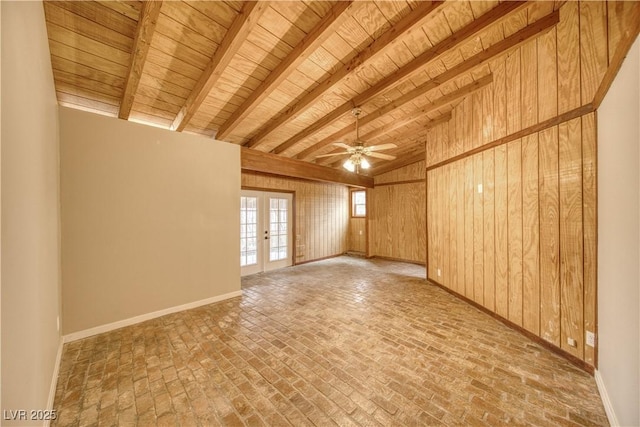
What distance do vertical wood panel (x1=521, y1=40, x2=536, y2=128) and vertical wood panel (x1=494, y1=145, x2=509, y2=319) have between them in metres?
0.44

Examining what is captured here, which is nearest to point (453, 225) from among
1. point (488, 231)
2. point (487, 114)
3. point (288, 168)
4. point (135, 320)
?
point (488, 231)

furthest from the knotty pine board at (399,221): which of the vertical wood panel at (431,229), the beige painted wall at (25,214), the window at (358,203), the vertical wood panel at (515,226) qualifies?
the beige painted wall at (25,214)

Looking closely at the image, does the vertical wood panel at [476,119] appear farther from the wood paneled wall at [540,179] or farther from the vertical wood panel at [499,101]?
the vertical wood panel at [499,101]

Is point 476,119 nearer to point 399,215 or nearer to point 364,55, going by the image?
point 364,55

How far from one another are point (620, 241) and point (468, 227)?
2212 mm

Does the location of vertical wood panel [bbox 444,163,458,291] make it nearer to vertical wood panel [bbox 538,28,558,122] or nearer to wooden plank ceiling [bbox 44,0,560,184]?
wooden plank ceiling [bbox 44,0,560,184]

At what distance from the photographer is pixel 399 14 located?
2258mm

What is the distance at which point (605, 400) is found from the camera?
1713 mm

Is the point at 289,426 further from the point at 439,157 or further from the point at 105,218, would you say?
the point at 439,157

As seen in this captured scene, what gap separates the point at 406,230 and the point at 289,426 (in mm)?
6170

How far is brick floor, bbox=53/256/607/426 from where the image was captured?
1.67m

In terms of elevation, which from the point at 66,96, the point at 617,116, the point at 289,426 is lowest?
the point at 289,426

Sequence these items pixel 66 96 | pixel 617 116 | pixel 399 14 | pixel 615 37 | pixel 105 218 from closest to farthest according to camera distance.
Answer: pixel 617 116, pixel 615 37, pixel 399 14, pixel 105 218, pixel 66 96

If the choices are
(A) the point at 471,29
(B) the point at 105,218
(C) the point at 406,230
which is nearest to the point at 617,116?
(A) the point at 471,29
